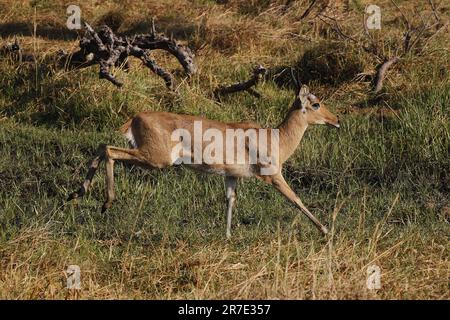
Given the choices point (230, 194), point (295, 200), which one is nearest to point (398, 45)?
point (230, 194)

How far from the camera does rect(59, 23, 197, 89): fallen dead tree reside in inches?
450

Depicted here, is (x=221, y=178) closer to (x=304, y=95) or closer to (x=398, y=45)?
(x=304, y=95)

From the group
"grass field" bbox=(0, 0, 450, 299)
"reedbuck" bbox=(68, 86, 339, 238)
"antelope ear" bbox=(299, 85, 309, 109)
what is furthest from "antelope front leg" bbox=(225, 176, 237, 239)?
"antelope ear" bbox=(299, 85, 309, 109)

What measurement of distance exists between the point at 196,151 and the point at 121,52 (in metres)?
3.80

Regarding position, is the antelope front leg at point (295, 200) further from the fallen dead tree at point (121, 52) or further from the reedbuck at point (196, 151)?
the fallen dead tree at point (121, 52)

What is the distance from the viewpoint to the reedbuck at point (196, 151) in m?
8.01

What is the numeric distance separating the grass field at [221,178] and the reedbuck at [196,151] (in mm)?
373

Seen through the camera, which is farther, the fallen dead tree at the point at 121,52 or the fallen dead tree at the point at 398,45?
the fallen dead tree at the point at 398,45

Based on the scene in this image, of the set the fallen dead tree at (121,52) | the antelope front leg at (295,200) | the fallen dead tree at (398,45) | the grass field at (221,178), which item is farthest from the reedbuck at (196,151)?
the fallen dead tree at (398,45)

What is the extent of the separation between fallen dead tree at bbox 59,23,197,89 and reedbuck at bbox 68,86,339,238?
309cm

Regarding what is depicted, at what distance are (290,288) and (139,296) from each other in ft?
3.39

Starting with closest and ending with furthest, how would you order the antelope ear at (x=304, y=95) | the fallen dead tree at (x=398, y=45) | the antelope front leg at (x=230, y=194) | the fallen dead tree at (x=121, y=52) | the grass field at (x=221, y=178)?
the grass field at (x=221, y=178) → the antelope front leg at (x=230, y=194) → the antelope ear at (x=304, y=95) → the fallen dead tree at (x=121, y=52) → the fallen dead tree at (x=398, y=45)

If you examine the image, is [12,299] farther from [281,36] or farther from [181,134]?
[281,36]

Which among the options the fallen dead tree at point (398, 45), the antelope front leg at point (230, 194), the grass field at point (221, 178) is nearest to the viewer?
the grass field at point (221, 178)
